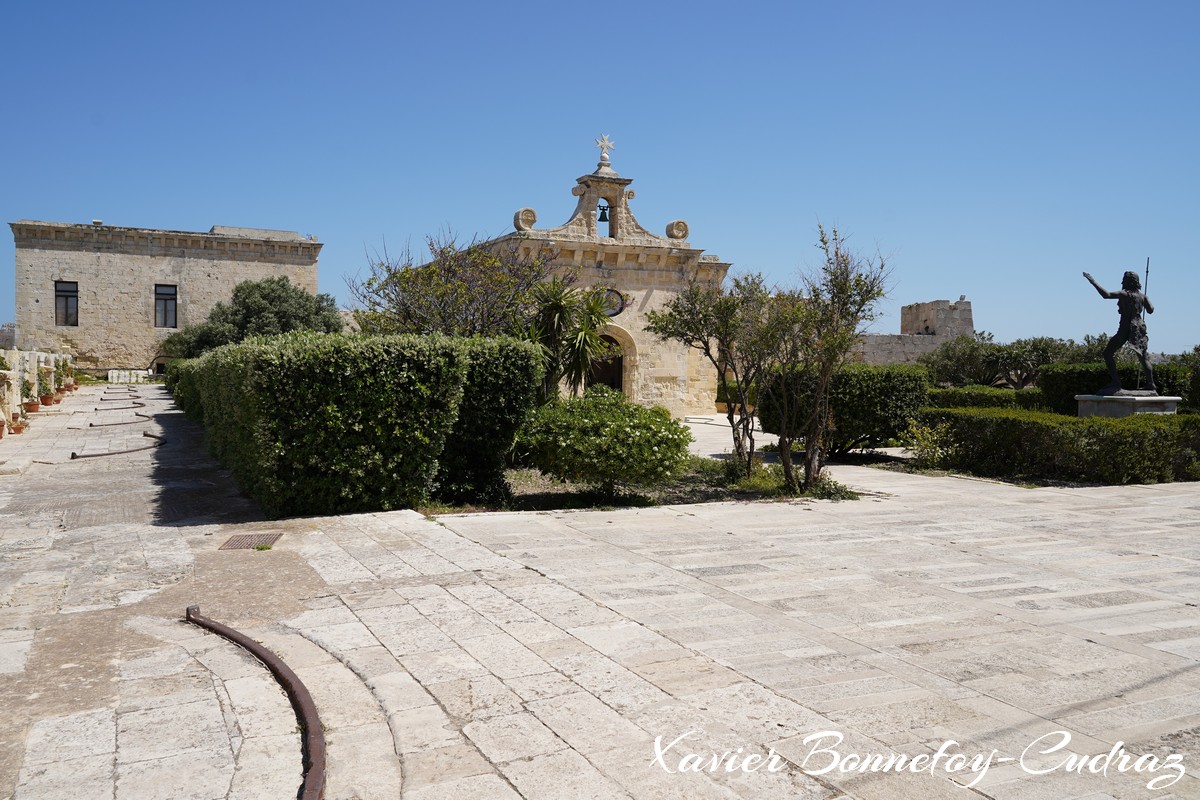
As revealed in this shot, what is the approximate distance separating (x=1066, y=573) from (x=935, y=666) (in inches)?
108

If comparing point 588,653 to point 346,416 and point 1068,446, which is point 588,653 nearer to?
point 346,416

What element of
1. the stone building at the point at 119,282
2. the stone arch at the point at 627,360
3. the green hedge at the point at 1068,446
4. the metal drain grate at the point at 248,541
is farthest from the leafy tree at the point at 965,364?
the stone building at the point at 119,282

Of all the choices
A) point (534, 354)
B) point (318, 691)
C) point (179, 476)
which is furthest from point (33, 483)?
point (318, 691)

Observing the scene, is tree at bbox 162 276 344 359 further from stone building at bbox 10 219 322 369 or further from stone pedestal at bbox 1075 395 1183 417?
stone pedestal at bbox 1075 395 1183 417

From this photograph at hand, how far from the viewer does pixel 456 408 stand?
8.72m

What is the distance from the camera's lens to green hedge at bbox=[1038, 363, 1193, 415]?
18.2 metres

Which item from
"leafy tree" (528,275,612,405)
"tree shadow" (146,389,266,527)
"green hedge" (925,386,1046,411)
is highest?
"leafy tree" (528,275,612,405)

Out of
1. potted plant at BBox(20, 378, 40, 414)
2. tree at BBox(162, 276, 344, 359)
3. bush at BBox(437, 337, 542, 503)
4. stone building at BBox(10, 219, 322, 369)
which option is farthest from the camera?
stone building at BBox(10, 219, 322, 369)

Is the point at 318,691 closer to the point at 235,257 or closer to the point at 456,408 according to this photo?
the point at 456,408

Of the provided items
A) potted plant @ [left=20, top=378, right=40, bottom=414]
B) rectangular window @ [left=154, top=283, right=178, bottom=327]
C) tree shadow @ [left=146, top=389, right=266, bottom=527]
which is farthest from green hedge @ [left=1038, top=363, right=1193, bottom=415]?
rectangular window @ [left=154, top=283, right=178, bottom=327]

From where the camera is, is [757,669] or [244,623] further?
[244,623]

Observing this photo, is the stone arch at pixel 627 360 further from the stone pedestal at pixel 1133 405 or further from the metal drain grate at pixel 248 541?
the metal drain grate at pixel 248 541

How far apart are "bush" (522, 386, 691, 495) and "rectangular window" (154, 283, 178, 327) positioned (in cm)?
3587

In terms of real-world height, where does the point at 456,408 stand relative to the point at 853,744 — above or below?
above
